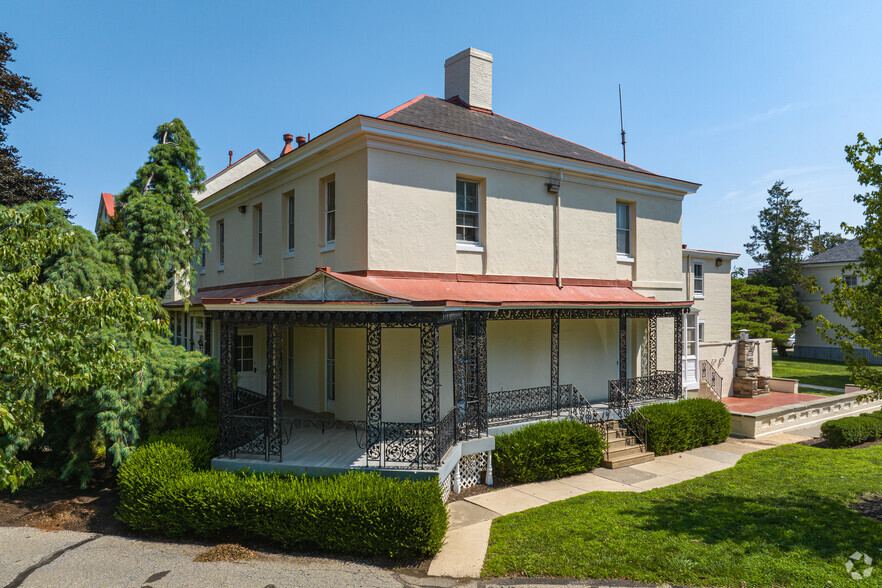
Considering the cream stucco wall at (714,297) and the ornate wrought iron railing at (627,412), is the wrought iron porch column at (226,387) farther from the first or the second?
the cream stucco wall at (714,297)

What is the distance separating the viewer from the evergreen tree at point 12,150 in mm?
20969

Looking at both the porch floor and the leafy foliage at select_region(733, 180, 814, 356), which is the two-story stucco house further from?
the leafy foliage at select_region(733, 180, 814, 356)

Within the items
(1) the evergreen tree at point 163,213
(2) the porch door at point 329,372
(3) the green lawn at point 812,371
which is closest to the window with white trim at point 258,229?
(1) the evergreen tree at point 163,213

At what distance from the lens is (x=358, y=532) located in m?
7.89

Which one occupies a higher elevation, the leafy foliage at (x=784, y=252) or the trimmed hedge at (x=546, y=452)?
the leafy foliage at (x=784, y=252)

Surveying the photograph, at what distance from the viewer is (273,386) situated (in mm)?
10547

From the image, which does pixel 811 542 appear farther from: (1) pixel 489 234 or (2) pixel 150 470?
(2) pixel 150 470

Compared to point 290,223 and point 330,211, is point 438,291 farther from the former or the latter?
point 290,223

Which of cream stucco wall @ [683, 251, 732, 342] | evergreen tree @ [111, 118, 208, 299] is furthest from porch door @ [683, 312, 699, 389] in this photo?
evergreen tree @ [111, 118, 208, 299]

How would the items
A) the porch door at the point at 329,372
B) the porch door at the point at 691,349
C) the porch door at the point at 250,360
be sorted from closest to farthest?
the porch door at the point at 329,372, the porch door at the point at 250,360, the porch door at the point at 691,349

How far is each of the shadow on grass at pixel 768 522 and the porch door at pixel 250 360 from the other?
40.5 feet

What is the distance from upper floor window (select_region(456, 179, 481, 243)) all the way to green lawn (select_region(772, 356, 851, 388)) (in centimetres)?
2252

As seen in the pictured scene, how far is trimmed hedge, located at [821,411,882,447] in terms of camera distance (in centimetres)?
1514

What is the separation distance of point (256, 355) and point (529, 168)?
417 inches
